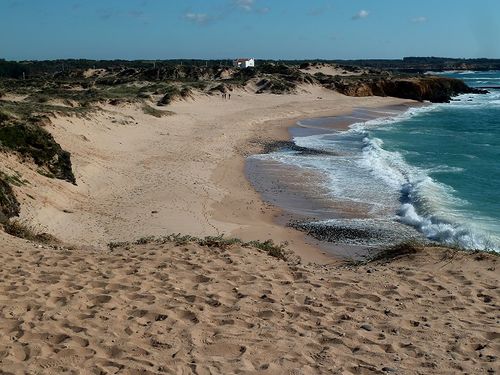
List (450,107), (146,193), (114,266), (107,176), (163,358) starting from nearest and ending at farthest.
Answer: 1. (163,358)
2. (114,266)
3. (146,193)
4. (107,176)
5. (450,107)

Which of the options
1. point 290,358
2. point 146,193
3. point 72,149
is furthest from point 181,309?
point 72,149

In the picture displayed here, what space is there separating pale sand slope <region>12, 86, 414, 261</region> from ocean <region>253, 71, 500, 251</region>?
228cm

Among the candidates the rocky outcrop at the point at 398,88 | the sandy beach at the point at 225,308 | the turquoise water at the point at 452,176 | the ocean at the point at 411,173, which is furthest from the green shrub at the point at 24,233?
the rocky outcrop at the point at 398,88

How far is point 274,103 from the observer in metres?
53.0

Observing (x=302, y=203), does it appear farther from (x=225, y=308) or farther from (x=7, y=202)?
(x=225, y=308)

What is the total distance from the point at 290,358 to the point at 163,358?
3.91 feet

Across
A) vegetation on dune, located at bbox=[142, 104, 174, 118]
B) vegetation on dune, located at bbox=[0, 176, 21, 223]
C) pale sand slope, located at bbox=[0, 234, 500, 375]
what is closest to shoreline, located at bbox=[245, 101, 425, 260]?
pale sand slope, located at bbox=[0, 234, 500, 375]

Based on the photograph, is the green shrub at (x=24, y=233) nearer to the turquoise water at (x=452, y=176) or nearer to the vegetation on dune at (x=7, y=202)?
the vegetation on dune at (x=7, y=202)

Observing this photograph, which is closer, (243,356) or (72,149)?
(243,356)

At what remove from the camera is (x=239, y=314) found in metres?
6.00

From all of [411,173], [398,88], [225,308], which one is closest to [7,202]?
[225,308]

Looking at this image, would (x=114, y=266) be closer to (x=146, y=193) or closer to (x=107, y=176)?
(x=146, y=193)

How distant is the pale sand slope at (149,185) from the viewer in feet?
41.0

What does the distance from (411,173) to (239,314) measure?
56.0 ft
